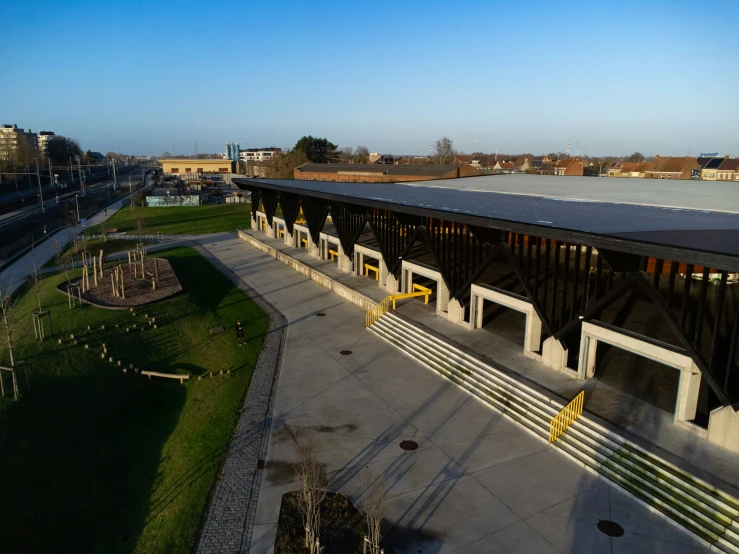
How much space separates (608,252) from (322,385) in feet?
36.6

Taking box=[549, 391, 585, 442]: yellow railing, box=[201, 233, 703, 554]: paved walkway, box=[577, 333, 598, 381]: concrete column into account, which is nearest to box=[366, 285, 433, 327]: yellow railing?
box=[201, 233, 703, 554]: paved walkway

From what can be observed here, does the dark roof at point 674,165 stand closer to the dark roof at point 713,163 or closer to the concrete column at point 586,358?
Answer: the dark roof at point 713,163

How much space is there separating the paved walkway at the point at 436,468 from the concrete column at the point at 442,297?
3.88 m

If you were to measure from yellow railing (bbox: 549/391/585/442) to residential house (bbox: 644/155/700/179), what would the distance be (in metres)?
80.7

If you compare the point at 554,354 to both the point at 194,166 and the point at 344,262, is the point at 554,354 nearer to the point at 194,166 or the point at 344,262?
the point at 344,262

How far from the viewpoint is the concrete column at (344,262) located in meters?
35.3

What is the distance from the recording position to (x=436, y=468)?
47.1 ft

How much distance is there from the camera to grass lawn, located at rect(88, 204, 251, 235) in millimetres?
58969

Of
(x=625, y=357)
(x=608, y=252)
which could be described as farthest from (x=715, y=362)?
(x=625, y=357)

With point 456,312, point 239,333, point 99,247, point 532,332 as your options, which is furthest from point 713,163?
point 239,333

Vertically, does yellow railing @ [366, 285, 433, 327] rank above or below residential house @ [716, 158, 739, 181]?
below

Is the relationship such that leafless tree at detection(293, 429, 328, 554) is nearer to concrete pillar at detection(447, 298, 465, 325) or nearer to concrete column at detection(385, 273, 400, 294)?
concrete pillar at detection(447, 298, 465, 325)

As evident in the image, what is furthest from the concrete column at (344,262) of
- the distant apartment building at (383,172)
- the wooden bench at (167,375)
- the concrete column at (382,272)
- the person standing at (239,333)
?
the distant apartment building at (383,172)

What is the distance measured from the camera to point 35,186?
111375mm
